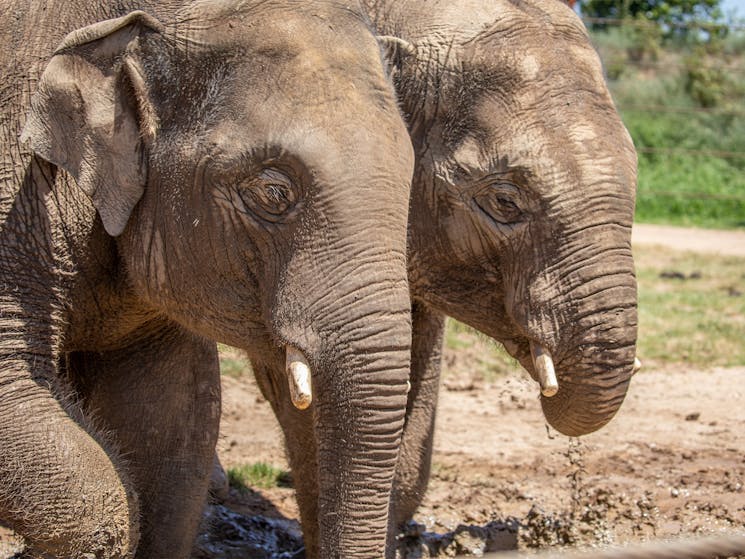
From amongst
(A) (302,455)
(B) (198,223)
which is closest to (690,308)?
(A) (302,455)

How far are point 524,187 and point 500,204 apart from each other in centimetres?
11

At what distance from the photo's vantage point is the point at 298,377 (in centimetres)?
286

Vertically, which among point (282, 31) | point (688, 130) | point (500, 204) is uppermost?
point (688, 130)

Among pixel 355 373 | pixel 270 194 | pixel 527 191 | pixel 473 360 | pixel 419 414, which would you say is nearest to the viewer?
pixel 355 373

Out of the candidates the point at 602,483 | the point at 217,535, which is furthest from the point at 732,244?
the point at 217,535

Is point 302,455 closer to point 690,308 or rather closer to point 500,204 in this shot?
point 500,204

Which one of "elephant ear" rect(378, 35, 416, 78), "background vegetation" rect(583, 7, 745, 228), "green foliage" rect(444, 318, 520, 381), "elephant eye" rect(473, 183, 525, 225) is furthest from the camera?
"background vegetation" rect(583, 7, 745, 228)

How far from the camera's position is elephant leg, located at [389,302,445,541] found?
15.6ft

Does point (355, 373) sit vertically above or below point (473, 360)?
below

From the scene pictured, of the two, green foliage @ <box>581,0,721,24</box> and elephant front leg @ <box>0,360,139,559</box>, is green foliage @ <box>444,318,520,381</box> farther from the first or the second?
green foliage @ <box>581,0,721,24</box>

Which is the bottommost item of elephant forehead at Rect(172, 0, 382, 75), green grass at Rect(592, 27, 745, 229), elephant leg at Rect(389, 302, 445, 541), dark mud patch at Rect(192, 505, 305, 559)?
dark mud patch at Rect(192, 505, 305, 559)

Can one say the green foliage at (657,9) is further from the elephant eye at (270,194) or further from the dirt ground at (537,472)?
the elephant eye at (270,194)

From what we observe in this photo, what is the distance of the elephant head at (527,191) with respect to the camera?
12.1 ft

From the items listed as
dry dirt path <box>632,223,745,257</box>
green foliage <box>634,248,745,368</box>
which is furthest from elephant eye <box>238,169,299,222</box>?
dry dirt path <box>632,223,745,257</box>
